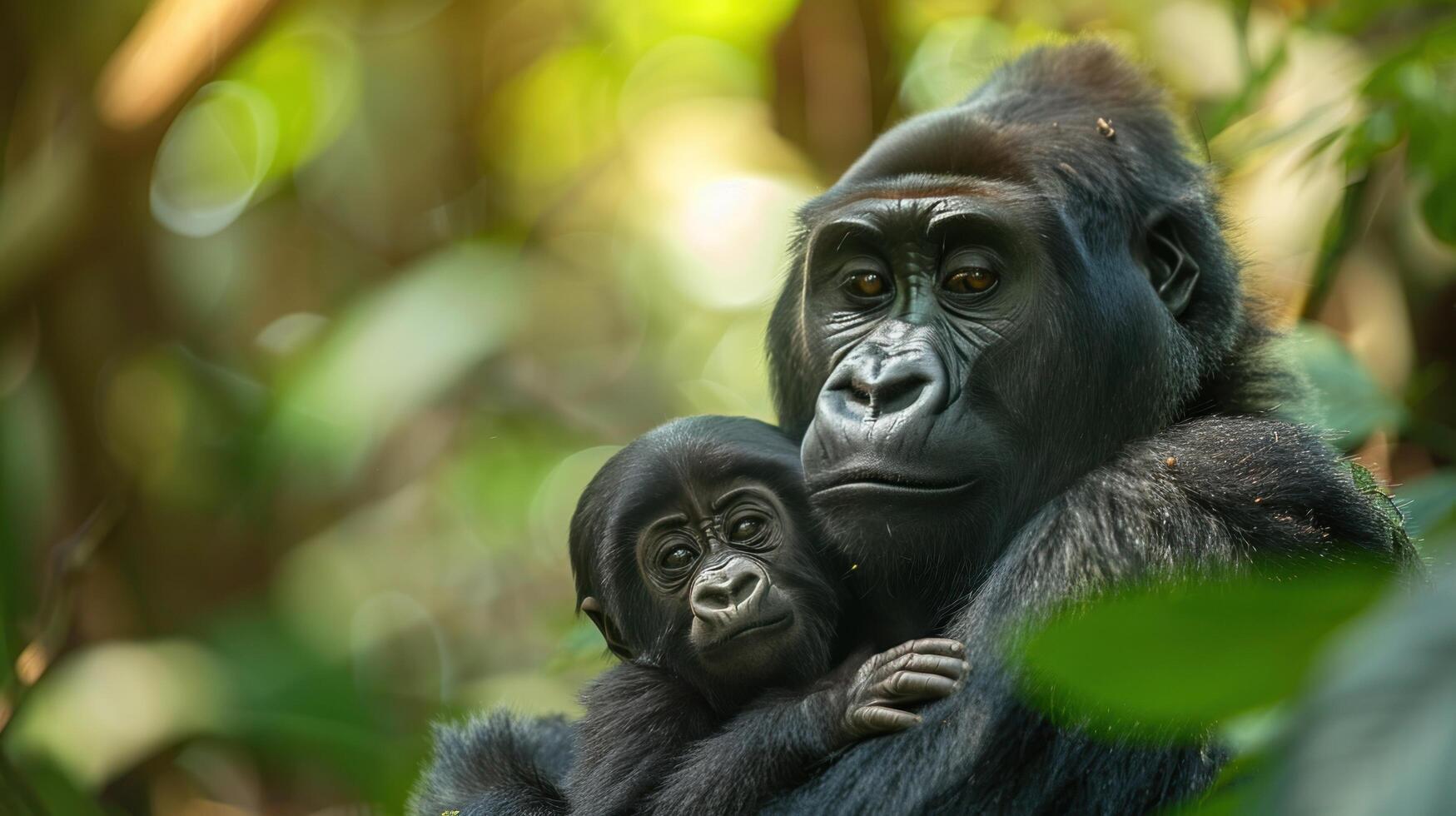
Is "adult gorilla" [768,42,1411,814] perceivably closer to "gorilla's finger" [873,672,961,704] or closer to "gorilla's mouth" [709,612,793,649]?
"gorilla's finger" [873,672,961,704]

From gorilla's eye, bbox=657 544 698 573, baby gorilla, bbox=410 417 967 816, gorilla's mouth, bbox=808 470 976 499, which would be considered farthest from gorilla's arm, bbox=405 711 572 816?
gorilla's mouth, bbox=808 470 976 499

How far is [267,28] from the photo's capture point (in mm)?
5828

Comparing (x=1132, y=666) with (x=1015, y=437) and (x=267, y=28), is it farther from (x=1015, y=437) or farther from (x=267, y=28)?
(x=267, y=28)

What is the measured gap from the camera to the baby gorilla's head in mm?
2828

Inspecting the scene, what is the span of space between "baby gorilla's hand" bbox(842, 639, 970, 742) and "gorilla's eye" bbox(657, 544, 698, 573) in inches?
29.1

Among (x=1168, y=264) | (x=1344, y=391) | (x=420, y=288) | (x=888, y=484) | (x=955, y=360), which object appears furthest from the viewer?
(x=420, y=288)

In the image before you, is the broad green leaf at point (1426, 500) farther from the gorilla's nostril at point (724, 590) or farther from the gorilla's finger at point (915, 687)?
the gorilla's nostril at point (724, 590)

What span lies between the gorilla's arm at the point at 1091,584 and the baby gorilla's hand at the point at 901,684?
27 mm

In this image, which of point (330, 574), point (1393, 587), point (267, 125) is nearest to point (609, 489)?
point (1393, 587)

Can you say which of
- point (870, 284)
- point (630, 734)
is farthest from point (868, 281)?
point (630, 734)

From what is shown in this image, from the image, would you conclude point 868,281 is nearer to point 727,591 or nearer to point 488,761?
point 727,591

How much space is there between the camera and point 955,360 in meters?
2.62

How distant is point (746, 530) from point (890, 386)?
69 centimetres

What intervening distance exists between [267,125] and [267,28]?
6.04 ft
